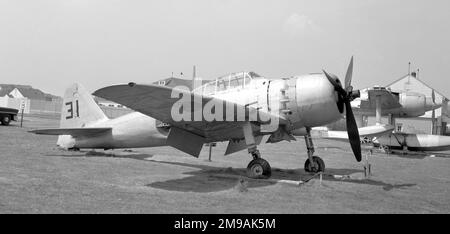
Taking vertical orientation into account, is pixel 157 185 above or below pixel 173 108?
below

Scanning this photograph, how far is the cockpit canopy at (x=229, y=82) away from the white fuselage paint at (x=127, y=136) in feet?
5.59

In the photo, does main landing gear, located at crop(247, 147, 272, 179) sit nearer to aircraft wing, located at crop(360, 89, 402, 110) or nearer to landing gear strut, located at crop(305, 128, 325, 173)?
landing gear strut, located at crop(305, 128, 325, 173)

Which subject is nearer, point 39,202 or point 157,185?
point 39,202

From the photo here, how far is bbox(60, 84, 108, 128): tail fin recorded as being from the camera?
12609mm

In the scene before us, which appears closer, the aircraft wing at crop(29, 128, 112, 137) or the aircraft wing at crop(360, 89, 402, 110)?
the aircraft wing at crop(29, 128, 112, 137)

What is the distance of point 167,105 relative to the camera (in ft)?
26.0

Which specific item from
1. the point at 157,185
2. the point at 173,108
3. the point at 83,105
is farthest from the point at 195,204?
the point at 83,105

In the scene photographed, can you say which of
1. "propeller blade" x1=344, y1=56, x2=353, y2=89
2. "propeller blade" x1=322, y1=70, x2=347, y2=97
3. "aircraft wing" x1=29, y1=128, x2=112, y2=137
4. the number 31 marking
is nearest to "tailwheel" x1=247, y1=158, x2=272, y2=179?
"propeller blade" x1=322, y1=70, x2=347, y2=97

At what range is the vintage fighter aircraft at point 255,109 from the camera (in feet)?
27.3

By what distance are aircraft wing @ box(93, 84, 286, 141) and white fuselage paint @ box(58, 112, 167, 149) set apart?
1.49 m

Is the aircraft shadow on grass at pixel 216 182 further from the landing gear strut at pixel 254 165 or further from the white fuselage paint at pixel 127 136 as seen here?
the white fuselage paint at pixel 127 136
